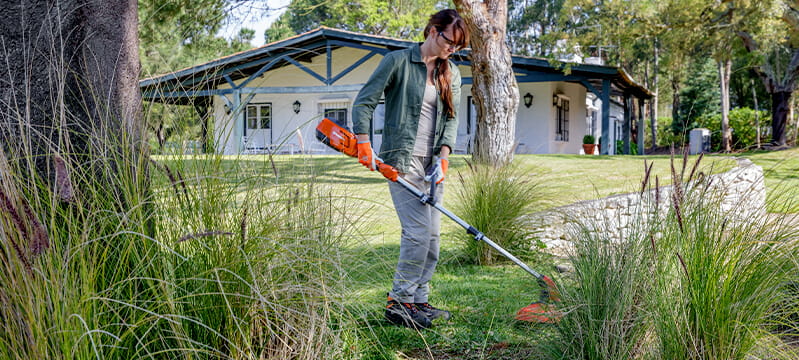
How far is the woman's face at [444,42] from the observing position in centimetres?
311

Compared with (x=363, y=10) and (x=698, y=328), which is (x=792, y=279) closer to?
(x=698, y=328)

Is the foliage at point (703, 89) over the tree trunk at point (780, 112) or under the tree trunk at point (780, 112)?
over

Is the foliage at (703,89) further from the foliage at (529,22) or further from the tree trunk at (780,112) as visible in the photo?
the tree trunk at (780,112)


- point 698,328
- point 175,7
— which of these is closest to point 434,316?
point 698,328

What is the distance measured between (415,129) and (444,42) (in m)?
0.49

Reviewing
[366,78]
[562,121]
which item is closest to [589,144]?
[562,121]

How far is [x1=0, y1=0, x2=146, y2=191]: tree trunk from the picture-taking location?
2.13 metres

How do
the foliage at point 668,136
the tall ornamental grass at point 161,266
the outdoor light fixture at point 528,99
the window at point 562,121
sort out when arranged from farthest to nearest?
the window at point 562,121 → the outdoor light fixture at point 528,99 → the foliage at point 668,136 → the tall ornamental grass at point 161,266

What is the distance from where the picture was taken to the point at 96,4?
2.31 m

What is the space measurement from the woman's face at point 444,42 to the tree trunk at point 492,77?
597 centimetres

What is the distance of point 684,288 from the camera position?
6.87 ft

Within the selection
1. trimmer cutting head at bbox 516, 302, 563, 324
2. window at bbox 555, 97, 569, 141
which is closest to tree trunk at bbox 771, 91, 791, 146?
window at bbox 555, 97, 569, 141

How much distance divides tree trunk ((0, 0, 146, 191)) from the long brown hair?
147 centimetres

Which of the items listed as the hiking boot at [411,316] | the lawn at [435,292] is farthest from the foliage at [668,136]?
the hiking boot at [411,316]
